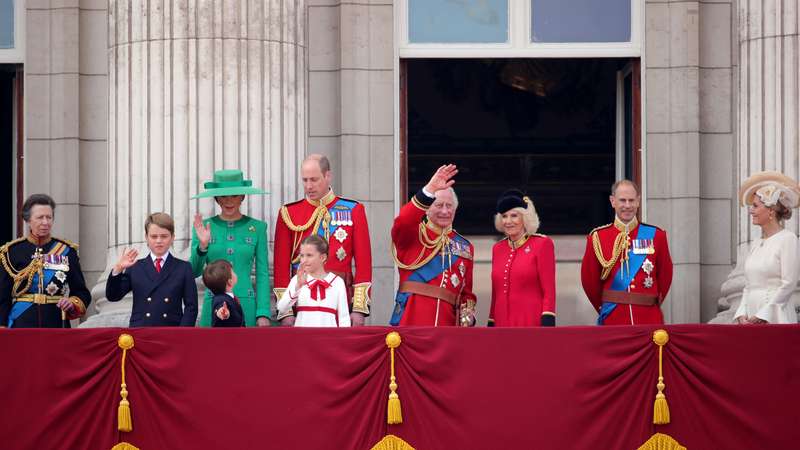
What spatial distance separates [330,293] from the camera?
476 inches

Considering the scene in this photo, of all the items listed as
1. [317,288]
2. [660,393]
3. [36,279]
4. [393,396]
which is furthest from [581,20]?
[36,279]

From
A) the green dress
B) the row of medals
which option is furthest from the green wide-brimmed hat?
the row of medals

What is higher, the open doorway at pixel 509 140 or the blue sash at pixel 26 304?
the open doorway at pixel 509 140

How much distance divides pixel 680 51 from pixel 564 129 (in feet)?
31.5

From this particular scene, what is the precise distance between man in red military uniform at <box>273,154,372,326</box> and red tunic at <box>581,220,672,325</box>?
1701 mm

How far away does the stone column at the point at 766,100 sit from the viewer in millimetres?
14516

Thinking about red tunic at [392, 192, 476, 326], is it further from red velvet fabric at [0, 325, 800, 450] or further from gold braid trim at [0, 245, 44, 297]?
gold braid trim at [0, 245, 44, 297]

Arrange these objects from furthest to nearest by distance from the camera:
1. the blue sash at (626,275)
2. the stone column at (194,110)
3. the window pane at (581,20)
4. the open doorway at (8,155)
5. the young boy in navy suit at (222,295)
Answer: the open doorway at (8,155)
the window pane at (581,20)
the stone column at (194,110)
the blue sash at (626,275)
the young boy in navy suit at (222,295)

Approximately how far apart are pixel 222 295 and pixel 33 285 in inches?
68.5

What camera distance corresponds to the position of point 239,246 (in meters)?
13.0

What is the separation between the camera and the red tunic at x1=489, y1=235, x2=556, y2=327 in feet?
41.2

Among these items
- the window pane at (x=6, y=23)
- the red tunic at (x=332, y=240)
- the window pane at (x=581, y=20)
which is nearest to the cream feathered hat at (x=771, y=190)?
the red tunic at (x=332, y=240)

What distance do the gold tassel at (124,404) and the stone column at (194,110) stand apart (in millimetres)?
2739

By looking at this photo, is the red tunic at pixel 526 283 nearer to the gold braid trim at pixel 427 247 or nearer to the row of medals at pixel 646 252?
the gold braid trim at pixel 427 247
